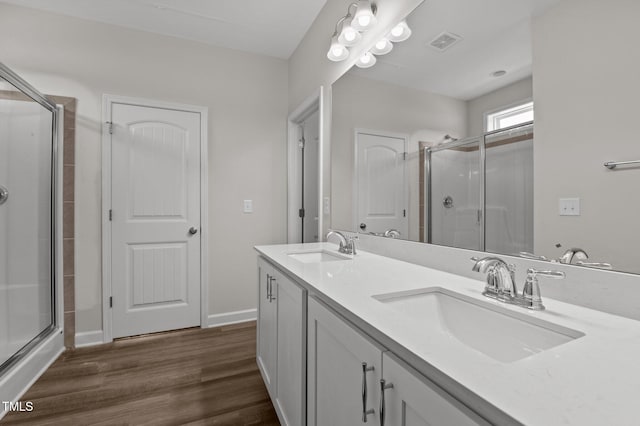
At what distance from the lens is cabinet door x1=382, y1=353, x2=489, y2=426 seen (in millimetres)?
455

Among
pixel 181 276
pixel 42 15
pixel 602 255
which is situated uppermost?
pixel 42 15

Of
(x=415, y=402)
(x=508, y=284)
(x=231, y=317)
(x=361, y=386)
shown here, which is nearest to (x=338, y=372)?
(x=361, y=386)

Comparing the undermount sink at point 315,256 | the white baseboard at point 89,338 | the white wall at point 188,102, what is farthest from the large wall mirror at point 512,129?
the white baseboard at point 89,338

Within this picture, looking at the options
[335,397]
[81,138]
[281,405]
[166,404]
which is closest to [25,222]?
[81,138]

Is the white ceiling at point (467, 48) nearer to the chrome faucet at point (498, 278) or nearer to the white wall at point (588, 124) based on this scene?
the white wall at point (588, 124)

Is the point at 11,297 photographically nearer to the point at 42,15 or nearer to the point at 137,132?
the point at 137,132

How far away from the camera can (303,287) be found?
43.0 inches

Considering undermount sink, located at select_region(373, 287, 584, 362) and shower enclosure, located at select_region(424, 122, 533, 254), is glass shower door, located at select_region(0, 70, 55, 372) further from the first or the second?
shower enclosure, located at select_region(424, 122, 533, 254)

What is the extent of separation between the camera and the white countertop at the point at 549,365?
14.6 inches

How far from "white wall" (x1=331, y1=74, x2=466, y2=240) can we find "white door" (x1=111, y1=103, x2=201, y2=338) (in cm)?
137

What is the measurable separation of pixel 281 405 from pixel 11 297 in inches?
69.2

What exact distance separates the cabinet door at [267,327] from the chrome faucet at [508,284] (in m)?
0.92

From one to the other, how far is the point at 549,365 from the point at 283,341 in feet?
3.36

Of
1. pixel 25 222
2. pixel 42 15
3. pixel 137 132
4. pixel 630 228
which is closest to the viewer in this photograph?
pixel 630 228
